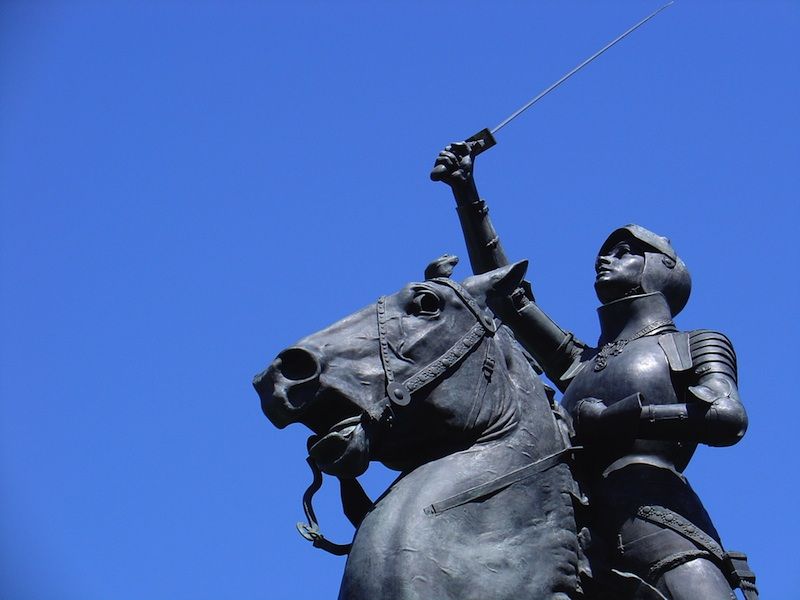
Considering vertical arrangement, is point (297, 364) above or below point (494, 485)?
above

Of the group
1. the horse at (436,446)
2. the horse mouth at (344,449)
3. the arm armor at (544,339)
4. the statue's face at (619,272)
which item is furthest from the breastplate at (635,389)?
the horse mouth at (344,449)

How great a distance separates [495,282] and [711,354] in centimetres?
147

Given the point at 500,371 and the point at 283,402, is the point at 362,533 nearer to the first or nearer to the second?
the point at 283,402

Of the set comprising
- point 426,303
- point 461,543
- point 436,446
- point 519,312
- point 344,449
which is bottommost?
point 461,543

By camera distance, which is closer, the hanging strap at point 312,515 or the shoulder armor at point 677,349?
the hanging strap at point 312,515

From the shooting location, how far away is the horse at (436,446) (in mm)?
6930

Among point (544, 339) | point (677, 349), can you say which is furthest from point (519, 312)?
point (677, 349)

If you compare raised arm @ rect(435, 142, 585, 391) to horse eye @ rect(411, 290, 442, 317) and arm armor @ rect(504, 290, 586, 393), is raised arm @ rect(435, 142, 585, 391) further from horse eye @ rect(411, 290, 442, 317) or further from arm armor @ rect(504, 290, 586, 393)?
horse eye @ rect(411, 290, 442, 317)

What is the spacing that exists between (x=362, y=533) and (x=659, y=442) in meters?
2.20

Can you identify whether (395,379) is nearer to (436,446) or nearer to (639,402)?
(436,446)

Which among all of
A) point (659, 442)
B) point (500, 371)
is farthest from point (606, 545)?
point (500, 371)

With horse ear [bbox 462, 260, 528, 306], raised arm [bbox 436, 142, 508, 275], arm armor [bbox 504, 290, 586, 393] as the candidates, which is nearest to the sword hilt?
raised arm [bbox 436, 142, 508, 275]

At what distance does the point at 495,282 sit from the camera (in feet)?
26.4

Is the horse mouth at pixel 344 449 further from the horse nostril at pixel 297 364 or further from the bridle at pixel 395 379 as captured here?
the horse nostril at pixel 297 364
